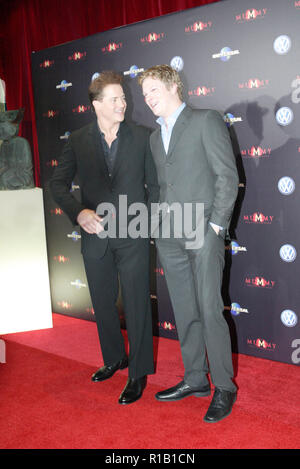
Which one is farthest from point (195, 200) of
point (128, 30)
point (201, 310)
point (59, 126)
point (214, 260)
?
point (59, 126)

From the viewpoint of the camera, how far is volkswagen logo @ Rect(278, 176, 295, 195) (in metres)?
2.88

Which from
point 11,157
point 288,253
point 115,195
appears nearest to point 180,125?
point 115,195

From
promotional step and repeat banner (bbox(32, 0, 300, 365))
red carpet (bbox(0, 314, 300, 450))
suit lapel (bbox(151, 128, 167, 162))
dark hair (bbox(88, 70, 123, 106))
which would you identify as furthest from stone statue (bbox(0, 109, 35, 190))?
suit lapel (bbox(151, 128, 167, 162))

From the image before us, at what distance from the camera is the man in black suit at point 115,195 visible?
262 cm

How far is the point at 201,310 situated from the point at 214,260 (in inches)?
10.4

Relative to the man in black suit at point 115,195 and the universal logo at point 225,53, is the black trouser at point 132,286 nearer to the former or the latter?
the man in black suit at point 115,195

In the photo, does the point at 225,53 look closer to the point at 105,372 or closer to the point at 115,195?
the point at 115,195

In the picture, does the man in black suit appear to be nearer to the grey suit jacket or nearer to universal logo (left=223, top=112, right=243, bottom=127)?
the grey suit jacket

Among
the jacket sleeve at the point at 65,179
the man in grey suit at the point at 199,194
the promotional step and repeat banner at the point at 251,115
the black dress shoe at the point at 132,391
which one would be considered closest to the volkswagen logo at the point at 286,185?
the promotional step and repeat banner at the point at 251,115

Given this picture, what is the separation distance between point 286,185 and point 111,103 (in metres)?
1.12

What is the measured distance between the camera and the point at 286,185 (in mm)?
2900

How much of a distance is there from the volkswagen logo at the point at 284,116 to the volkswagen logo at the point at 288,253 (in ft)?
2.37

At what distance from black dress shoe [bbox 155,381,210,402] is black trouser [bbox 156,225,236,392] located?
0.03 metres

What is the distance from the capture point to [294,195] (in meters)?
2.88
